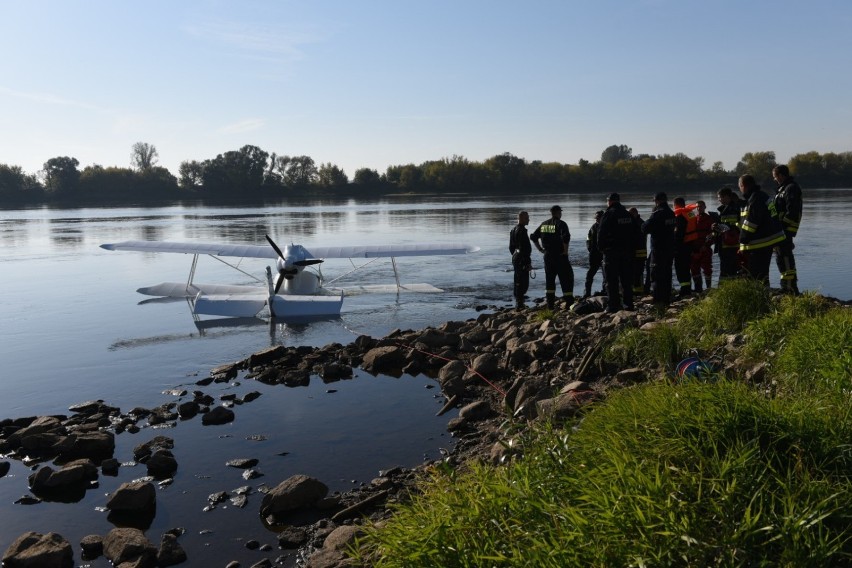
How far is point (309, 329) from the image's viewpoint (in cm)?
1402

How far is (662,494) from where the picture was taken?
277 cm

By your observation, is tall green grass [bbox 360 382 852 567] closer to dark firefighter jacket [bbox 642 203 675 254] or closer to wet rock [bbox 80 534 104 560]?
wet rock [bbox 80 534 104 560]

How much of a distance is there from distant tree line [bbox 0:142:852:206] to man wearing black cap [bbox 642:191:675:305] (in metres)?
98.2

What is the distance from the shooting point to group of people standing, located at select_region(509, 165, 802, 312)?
375 inches

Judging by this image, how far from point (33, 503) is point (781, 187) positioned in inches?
394

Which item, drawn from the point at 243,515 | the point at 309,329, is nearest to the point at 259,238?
the point at 309,329

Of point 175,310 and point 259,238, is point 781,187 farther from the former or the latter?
point 259,238

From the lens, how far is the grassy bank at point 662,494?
2.59 meters

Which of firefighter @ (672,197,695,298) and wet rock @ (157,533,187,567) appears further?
firefighter @ (672,197,695,298)

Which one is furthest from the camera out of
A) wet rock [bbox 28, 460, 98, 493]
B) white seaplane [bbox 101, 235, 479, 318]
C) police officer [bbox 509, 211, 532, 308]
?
white seaplane [bbox 101, 235, 479, 318]

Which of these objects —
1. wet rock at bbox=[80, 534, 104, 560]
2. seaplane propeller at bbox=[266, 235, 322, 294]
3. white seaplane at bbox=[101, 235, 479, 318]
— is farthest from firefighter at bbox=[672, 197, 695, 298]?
wet rock at bbox=[80, 534, 104, 560]

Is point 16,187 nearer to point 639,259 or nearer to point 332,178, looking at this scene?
point 332,178

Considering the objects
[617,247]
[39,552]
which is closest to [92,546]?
[39,552]

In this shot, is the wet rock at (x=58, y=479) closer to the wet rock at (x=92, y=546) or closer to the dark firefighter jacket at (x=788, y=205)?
the wet rock at (x=92, y=546)
